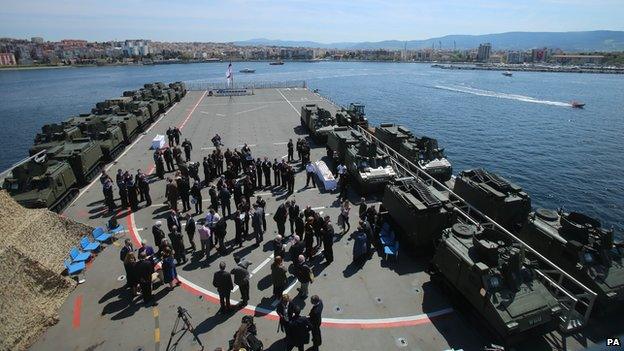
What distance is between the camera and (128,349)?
914 cm

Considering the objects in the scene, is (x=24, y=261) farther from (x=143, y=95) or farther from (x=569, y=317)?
(x=143, y=95)

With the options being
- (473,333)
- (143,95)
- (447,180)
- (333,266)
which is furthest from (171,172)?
(143,95)

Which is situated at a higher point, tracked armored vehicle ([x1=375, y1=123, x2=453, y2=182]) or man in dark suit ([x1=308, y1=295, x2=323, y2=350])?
tracked armored vehicle ([x1=375, y1=123, x2=453, y2=182])

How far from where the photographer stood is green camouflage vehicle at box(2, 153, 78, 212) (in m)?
15.6

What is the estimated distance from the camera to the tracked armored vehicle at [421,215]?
1234 cm

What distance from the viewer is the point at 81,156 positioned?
19.7 metres

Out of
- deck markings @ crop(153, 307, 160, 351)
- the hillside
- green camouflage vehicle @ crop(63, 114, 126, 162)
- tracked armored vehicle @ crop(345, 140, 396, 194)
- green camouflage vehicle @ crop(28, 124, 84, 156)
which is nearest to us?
the hillside

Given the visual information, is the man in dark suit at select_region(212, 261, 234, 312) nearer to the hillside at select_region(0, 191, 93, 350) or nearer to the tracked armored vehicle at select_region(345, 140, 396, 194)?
the hillside at select_region(0, 191, 93, 350)

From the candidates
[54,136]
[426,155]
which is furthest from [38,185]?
[426,155]

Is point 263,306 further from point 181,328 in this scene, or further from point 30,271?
point 30,271

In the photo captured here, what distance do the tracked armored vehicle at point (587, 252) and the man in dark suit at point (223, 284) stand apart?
32.4 feet

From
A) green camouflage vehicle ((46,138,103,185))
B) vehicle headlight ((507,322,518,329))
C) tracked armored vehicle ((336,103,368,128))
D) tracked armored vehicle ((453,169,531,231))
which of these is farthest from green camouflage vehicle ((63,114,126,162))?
vehicle headlight ((507,322,518,329))

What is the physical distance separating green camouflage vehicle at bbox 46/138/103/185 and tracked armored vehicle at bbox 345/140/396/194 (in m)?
14.9

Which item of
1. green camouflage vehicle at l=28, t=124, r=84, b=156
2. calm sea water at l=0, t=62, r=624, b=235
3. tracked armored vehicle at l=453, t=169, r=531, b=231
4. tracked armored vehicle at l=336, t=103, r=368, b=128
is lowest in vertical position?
calm sea water at l=0, t=62, r=624, b=235
